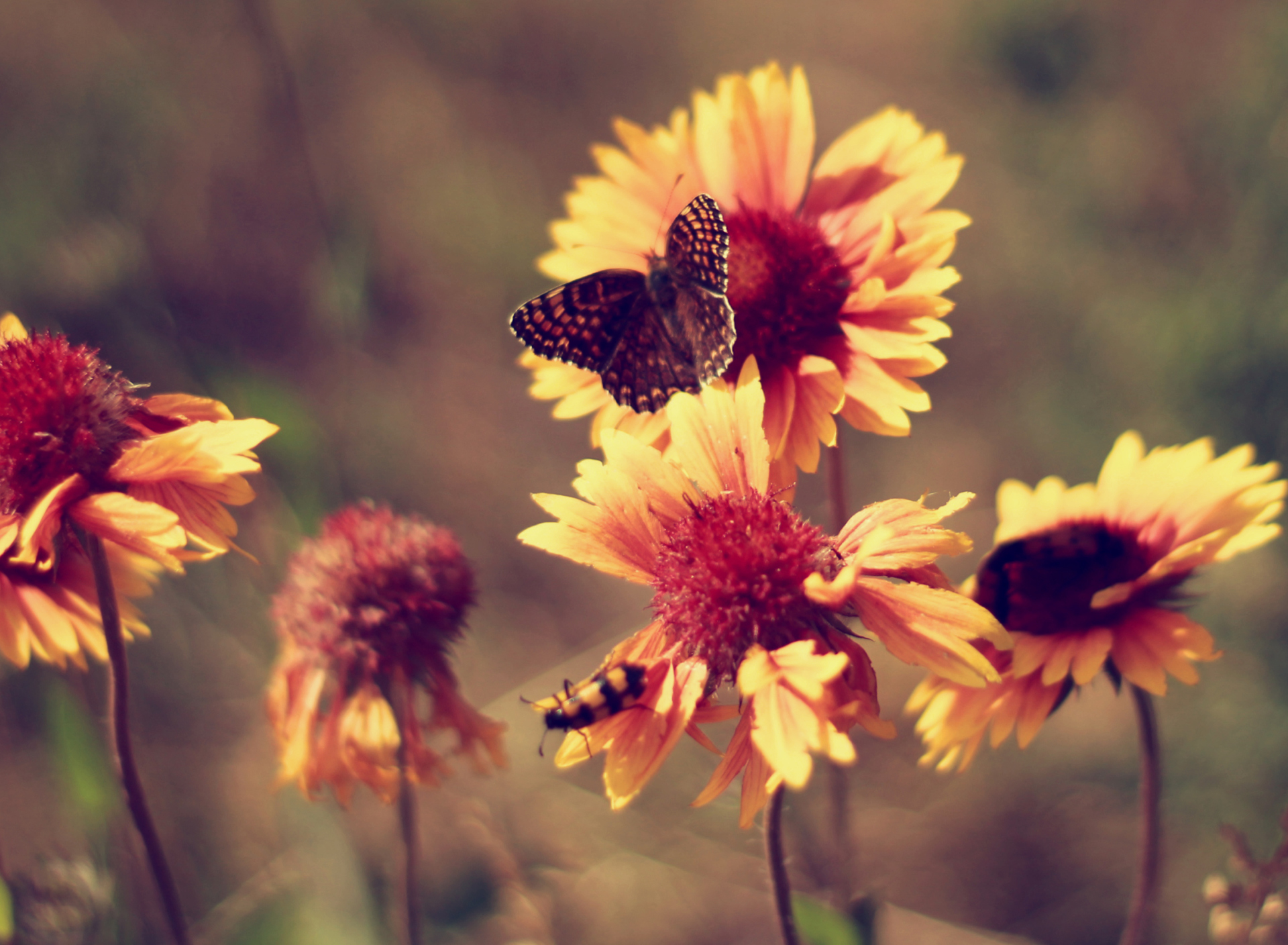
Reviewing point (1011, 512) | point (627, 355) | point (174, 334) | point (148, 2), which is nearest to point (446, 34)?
point (148, 2)

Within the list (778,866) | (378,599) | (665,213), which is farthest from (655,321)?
(778,866)

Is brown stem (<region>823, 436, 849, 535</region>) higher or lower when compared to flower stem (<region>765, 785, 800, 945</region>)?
higher

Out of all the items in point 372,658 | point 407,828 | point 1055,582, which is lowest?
point 407,828

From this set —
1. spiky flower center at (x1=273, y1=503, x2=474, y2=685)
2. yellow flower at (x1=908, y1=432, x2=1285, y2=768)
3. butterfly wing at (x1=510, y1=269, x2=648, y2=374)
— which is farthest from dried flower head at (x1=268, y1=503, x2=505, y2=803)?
yellow flower at (x1=908, y1=432, x2=1285, y2=768)

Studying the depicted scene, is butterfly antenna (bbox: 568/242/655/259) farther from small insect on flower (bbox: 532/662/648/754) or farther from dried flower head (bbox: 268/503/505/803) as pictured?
small insect on flower (bbox: 532/662/648/754)

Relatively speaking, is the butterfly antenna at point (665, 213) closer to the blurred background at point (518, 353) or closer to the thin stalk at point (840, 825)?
the thin stalk at point (840, 825)

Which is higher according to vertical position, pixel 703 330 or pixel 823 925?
pixel 703 330

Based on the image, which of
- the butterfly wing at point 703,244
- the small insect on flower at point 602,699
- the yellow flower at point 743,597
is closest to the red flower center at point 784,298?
the butterfly wing at point 703,244

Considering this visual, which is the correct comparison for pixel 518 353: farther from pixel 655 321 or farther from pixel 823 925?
pixel 823 925
